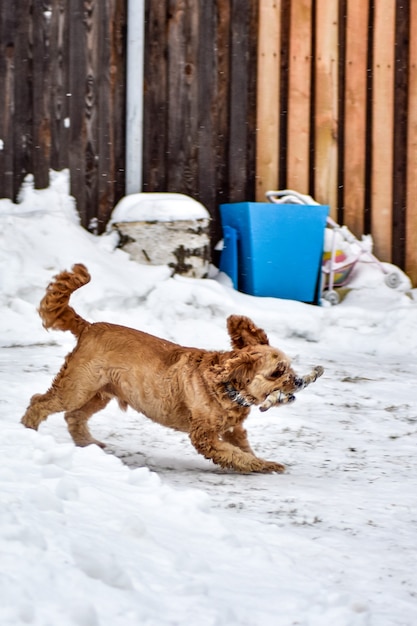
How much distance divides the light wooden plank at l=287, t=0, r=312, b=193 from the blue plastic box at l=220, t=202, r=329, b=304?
62 cm

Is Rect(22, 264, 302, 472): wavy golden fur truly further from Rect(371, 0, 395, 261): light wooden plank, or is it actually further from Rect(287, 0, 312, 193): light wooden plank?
Rect(371, 0, 395, 261): light wooden plank

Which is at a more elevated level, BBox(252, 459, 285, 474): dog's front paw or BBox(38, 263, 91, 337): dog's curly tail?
BBox(38, 263, 91, 337): dog's curly tail

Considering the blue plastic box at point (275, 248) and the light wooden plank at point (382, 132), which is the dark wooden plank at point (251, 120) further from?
the light wooden plank at point (382, 132)

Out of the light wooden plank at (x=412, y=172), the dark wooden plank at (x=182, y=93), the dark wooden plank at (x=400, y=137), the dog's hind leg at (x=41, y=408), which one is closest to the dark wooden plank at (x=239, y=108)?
the dark wooden plank at (x=182, y=93)

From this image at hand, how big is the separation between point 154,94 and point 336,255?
2.07 metres

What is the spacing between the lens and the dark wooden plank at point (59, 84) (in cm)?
744

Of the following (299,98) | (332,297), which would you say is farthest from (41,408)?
(299,98)

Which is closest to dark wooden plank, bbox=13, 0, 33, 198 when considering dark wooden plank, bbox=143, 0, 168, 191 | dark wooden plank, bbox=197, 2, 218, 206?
dark wooden plank, bbox=143, 0, 168, 191

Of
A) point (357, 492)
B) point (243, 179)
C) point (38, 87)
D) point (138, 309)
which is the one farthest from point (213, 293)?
point (357, 492)

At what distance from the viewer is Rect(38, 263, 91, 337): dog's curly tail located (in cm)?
389

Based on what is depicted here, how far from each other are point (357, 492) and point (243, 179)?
4.81 m

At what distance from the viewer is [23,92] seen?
741cm

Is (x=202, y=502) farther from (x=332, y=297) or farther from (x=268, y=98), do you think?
(x=268, y=98)

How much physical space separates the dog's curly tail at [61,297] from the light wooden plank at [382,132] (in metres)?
4.65
